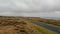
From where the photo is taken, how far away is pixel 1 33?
32312 millimetres

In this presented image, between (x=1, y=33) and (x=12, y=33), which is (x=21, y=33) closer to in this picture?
(x=12, y=33)

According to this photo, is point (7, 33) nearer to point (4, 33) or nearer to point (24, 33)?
point (4, 33)

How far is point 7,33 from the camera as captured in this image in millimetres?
33500

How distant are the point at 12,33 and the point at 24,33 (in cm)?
381

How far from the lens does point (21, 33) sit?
35656 mm

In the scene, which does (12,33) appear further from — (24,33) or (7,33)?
(24,33)

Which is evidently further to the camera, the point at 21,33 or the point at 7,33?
the point at 21,33

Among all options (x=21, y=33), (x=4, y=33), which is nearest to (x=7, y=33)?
(x=4, y=33)

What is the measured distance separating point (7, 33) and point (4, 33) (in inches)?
35.8

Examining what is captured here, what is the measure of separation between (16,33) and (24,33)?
2511 mm

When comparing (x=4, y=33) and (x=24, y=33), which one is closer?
(x=4, y=33)

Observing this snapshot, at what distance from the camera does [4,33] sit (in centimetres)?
3288

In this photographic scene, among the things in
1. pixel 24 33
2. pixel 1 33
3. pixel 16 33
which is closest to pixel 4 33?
pixel 1 33

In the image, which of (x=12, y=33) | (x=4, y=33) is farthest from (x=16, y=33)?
(x=4, y=33)
